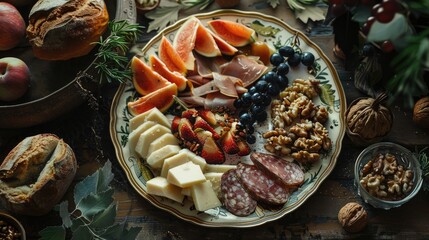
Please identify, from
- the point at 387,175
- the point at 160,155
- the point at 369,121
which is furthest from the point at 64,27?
the point at 387,175

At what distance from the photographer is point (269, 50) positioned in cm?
244

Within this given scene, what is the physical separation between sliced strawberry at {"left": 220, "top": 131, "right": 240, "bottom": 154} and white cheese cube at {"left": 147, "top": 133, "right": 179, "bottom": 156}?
19cm

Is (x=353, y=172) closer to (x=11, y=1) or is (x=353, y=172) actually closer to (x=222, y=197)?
(x=222, y=197)

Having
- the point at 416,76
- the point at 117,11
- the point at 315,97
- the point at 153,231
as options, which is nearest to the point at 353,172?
the point at 315,97

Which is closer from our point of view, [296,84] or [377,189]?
[377,189]

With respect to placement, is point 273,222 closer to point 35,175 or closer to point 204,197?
point 204,197

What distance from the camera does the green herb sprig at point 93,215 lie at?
188cm

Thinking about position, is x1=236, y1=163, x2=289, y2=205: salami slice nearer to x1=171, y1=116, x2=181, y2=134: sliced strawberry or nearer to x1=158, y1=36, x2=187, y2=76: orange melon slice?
x1=171, y1=116, x2=181, y2=134: sliced strawberry

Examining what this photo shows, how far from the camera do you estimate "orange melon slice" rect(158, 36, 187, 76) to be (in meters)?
2.40

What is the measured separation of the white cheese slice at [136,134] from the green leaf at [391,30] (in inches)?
41.8

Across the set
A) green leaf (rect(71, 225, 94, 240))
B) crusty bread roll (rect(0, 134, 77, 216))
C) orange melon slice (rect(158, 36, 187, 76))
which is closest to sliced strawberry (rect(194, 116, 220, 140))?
orange melon slice (rect(158, 36, 187, 76))

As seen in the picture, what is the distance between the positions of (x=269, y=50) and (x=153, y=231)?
2.93 ft

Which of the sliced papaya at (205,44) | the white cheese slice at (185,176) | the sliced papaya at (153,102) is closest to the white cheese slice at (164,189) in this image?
the white cheese slice at (185,176)

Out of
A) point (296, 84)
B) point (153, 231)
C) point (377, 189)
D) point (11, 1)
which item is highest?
point (11, 1)
